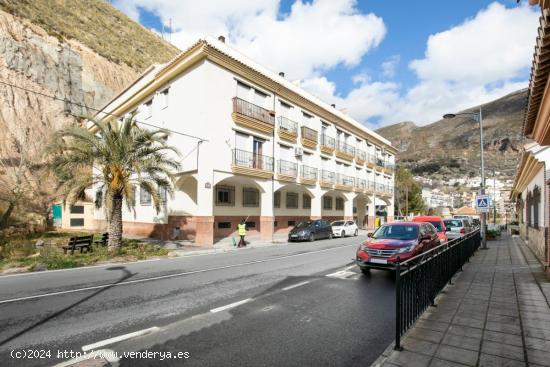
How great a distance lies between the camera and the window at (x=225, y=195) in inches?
865

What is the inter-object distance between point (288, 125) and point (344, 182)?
10.3 metres

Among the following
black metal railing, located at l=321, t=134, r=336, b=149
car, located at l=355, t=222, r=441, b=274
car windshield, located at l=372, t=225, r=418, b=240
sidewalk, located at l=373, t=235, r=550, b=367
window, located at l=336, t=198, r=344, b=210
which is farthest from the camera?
window, located at l=336, t=198, r=344, b=210

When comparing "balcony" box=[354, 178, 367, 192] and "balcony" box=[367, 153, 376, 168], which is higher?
"balcony" box=[367, 153, 376, 168]

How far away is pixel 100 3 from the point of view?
60.0 meters

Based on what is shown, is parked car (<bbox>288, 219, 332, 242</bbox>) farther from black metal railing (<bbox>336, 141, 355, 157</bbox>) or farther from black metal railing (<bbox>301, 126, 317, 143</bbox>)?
black metal railing (<bbox>336, 141, 355, 157</bbox>)

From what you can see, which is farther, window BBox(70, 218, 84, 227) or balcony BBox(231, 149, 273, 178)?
window BBox(70, 218, 84, 227)

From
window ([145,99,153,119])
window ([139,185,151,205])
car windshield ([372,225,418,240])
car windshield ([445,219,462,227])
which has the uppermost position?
window ([145,99,153,119])

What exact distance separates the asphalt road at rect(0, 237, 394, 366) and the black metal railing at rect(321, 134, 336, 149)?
2146 cm

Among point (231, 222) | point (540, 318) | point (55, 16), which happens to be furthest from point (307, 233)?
point (55, 16)

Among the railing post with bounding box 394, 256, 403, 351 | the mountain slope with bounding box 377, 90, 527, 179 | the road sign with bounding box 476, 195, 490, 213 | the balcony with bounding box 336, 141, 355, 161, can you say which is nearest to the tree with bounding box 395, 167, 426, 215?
the balcony with bounding box 336, 141, 355, 161

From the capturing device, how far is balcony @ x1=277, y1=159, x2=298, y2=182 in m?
23.9

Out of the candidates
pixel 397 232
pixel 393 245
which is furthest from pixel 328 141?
pixel 393 245

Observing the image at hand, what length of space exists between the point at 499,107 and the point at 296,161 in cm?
15737

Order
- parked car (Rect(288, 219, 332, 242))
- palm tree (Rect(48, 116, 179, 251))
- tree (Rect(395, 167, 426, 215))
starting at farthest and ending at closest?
tree (Rect(395, 167, 426, 215)) < parked car (Rect(288, 219, 332, 242)) < palm tree (Rect(48, 116, 179, 251))
